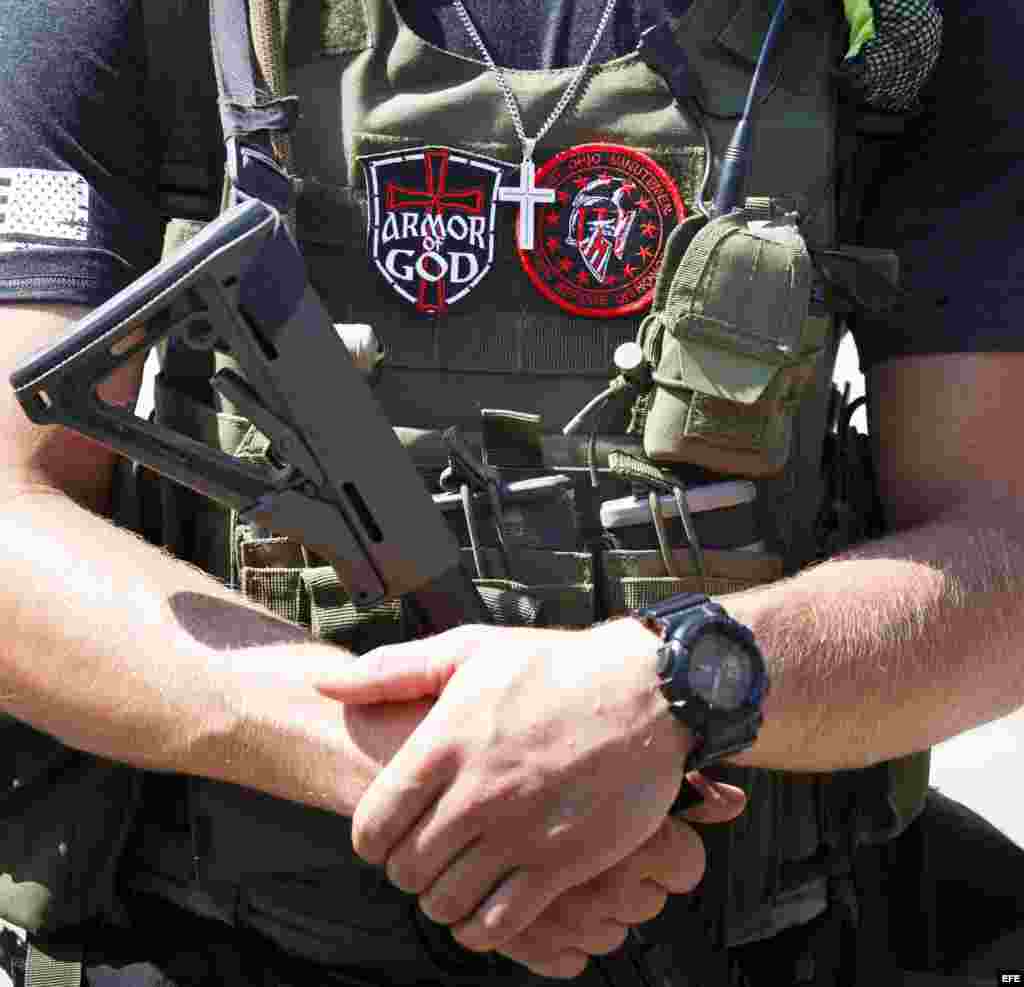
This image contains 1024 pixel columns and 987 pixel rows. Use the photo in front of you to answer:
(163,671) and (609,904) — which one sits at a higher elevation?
(163,671)

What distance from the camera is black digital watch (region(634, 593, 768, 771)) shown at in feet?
4.76

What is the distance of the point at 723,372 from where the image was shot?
5.72ft

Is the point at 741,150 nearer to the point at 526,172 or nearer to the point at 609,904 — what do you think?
the point at 526,172

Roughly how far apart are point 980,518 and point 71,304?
1050 millimetres

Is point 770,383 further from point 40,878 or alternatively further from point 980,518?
point 40,878

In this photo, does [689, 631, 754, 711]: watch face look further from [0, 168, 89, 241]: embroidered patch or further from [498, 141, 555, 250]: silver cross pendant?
[0, 168, 89, 241]: embroidered patch

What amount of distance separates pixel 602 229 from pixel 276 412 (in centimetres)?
49

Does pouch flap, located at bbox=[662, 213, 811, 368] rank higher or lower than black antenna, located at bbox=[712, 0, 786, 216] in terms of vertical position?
lower

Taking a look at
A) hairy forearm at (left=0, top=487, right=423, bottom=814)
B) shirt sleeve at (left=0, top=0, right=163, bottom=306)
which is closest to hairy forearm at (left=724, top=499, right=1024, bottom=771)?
hairy forearm at (left=0, top=487, right=423, bottom=814)

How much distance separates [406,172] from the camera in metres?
1.77

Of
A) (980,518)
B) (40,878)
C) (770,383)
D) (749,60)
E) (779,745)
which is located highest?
(749,60)

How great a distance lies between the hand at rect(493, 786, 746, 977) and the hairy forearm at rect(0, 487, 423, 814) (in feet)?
0.77

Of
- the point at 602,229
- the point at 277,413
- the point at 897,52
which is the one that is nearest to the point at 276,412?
the point at 277,413

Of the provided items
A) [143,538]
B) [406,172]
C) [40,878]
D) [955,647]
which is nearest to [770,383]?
[955,647]
